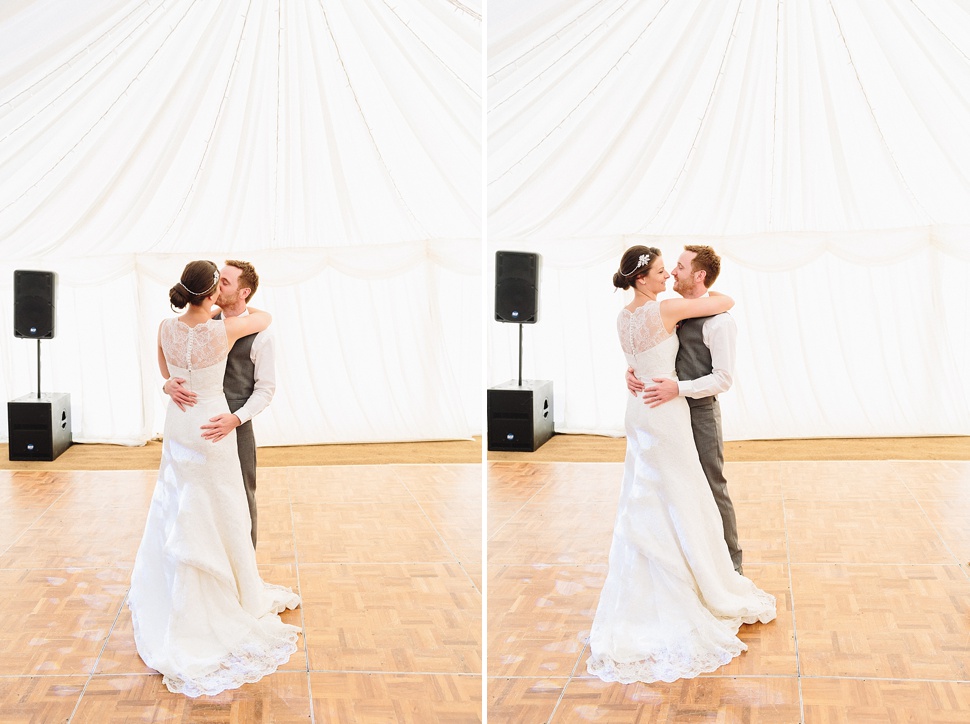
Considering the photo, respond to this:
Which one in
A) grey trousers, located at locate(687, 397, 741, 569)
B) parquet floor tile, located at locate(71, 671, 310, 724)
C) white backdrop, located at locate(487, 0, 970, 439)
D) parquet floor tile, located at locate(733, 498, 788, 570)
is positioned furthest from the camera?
white backdrop, located at locate(487, 0, 970, 439)

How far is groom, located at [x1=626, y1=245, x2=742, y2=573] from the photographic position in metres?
3.29

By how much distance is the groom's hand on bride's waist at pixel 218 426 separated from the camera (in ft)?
10.7

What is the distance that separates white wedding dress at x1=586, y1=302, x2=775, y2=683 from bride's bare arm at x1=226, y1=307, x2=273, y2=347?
1.37 meters

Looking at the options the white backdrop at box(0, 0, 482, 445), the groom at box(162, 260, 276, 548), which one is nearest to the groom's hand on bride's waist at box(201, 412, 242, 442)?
the groom at box(162, 260, 276, 548)

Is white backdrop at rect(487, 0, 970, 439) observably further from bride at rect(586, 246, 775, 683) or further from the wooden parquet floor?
bride at rect(586, 246, 775, 683)

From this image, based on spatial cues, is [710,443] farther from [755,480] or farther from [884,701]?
[755,480]

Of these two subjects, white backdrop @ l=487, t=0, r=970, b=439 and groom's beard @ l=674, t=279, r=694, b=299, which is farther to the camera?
white backdrop @ l=487, t=0, r=970, b=439

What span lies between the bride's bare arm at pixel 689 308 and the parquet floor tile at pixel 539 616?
127 cm

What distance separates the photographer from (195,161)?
19.5 feet

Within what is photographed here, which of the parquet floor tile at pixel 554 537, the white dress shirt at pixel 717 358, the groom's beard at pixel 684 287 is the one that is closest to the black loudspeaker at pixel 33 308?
the parquet floor tile at pixel 554 537

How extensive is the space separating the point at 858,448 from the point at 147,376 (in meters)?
5.26

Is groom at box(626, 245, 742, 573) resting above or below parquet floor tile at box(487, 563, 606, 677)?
above

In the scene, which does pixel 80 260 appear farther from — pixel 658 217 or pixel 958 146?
pixel 958 146

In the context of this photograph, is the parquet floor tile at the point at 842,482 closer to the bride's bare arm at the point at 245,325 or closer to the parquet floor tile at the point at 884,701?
the parquet floor tile at the point at 884,701
